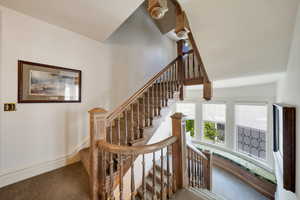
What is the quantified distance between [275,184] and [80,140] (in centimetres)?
404

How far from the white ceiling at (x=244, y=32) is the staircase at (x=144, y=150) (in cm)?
37

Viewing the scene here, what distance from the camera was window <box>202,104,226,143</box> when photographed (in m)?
4.07

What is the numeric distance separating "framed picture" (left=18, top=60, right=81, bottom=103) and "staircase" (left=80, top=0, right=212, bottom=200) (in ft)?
2.72

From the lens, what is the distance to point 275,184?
2568mm

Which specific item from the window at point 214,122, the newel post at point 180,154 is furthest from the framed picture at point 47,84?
the window at point 214,122

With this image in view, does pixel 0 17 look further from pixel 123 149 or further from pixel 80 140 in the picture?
pixel 123 149

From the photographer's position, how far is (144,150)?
4.14 feet

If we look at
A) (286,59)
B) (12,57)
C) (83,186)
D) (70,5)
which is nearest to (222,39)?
(286,59)

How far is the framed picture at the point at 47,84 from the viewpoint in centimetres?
189

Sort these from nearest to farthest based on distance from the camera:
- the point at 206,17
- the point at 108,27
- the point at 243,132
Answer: the point at 206,17 < the point at 108,27 < the point at 243,132

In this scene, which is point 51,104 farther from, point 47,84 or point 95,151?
point 95,151

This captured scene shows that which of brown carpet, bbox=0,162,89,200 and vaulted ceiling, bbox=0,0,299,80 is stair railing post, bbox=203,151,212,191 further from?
brown carpet, bbox=0,162,89,200

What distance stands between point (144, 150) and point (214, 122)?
376 centimetres

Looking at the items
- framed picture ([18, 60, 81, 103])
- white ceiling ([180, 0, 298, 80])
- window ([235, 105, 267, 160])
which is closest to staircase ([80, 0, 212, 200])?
white ceiling ([180, 0, 298, 80])
